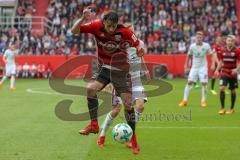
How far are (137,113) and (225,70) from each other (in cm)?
610

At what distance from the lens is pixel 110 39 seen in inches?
394

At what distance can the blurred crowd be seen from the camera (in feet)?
127

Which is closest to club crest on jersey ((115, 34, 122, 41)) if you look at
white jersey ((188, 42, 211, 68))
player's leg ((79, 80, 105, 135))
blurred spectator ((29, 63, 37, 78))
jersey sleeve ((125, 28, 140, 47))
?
jersey sleeve ((125, 28, 140, 47))

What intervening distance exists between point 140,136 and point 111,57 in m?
2.36

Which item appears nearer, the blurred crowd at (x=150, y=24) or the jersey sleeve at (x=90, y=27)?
the jersey sleeve at (x=90, y=27)

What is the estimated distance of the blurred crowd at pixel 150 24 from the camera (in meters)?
38.7

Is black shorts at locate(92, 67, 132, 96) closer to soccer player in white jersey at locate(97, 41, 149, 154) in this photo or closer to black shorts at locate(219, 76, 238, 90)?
soccer player in white jersey at locate(97, 41, 149, 154)

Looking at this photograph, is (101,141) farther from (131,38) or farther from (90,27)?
(90,27)

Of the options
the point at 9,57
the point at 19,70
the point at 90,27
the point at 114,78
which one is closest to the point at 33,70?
the point at 19,70

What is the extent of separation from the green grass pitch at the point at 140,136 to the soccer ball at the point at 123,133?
18 cm

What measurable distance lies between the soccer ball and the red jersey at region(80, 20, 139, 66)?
125 cm

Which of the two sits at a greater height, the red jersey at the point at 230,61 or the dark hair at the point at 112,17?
the dark hair at the point at 112,17

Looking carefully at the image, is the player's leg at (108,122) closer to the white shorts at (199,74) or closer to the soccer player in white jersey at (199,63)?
the soccer player in white jersey at (199,63)

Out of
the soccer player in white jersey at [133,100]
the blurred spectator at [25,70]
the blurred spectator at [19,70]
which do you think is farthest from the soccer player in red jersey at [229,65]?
the blurred spectator at [19,70]
